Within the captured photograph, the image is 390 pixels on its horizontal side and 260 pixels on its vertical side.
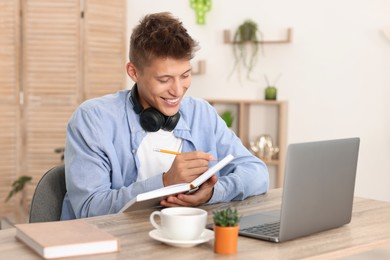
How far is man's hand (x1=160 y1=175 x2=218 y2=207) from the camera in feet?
6.30

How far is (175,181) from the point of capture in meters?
1.91

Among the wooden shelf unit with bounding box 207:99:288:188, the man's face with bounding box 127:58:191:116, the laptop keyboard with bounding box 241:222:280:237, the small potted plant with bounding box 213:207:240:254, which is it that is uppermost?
the man's face with bounding box 127:58:191:116

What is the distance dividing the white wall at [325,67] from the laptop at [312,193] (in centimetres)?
297

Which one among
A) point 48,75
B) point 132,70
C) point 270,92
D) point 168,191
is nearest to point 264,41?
point 270,92

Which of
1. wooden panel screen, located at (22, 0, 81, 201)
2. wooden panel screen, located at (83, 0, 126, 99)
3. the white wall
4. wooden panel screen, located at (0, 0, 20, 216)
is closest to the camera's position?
the white wall

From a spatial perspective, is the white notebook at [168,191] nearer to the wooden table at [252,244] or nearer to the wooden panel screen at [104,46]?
the wooden table at [252,244]

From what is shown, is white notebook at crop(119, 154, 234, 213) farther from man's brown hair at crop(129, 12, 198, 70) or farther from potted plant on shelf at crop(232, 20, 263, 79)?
potted plant on shelf at crop(232, 20, 263, 79)

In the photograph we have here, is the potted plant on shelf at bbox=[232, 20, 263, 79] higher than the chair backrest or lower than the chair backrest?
higher

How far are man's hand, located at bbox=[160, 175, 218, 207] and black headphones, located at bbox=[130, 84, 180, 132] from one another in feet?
1.06

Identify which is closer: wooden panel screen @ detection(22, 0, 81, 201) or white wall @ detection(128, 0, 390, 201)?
white wall @ detection(128, 0, 390, 201)

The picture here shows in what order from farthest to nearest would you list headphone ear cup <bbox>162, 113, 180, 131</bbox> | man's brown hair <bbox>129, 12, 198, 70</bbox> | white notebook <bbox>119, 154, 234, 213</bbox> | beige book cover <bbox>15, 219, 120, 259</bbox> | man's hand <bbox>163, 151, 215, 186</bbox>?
headphone ear cup <bbox>162, 113, 180, 131</bbox> → man's brown hair <bbox>129, 12, 198, 70</bbox> → man's hand <bbox>163, 151, 215, 186</bbox> → white notebook <bbox>119, 154, 234, 213</bbox> → beige book cover <bbox>15, 219, 120, 259</bbox>

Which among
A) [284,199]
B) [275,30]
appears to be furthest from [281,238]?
[275,30]

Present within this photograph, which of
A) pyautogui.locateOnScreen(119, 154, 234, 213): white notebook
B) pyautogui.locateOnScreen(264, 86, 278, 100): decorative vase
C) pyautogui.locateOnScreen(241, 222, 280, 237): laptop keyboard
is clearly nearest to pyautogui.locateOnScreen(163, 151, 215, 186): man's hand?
pyautogui.locateOnScreen(119, 154, 234, 213): white notebook

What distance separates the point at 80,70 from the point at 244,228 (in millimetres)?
3561
